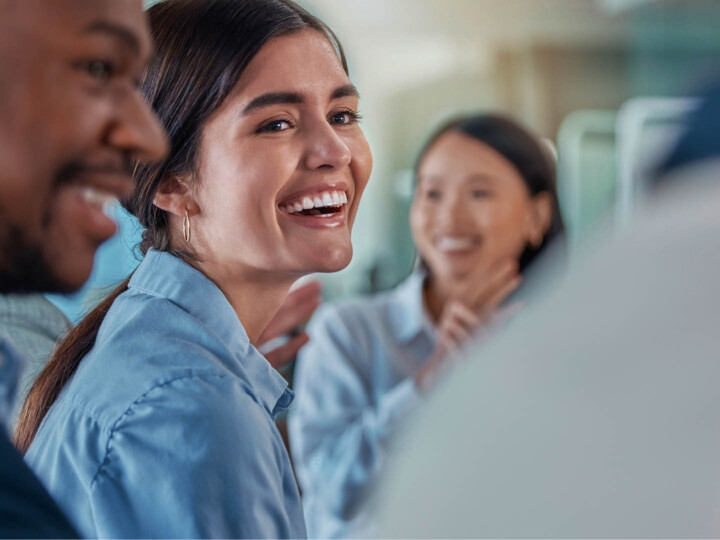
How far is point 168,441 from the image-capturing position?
621 mm

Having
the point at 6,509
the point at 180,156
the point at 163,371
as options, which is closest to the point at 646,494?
Result: the point at 6,509

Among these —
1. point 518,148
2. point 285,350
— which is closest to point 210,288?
point 285,350

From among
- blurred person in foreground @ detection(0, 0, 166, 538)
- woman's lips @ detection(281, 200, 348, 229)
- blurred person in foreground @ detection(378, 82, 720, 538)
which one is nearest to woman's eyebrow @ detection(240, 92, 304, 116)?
woman's lips @ detection(281, 200, 348, 229)

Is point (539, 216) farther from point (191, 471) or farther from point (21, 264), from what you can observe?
point (21, 264)

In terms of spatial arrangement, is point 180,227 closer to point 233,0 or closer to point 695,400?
point 233,0

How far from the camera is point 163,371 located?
65 cm

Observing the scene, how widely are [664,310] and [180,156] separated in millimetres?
601

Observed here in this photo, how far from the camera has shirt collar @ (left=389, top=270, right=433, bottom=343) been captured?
202 cm

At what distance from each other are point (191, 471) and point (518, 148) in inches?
65.7

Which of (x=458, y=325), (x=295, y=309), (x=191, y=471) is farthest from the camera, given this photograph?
(x=458, y=325)

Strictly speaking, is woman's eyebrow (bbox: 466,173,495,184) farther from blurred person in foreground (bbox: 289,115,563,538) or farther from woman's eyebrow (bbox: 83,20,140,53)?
woman's eyebrow (bbox: 83,20,140,53)

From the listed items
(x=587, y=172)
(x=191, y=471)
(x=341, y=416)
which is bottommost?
(x=341, y=416)

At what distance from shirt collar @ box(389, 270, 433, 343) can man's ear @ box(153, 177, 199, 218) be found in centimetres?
123

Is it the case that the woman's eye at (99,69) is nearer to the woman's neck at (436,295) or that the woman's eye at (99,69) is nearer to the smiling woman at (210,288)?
the smiling woman at (210,288)
